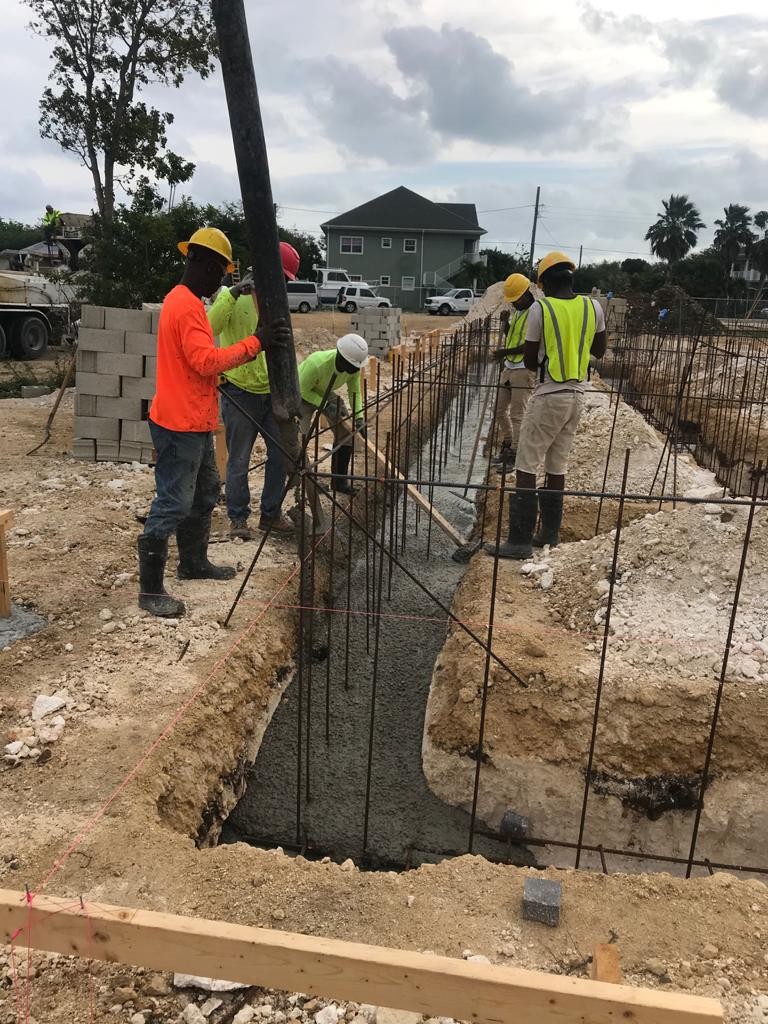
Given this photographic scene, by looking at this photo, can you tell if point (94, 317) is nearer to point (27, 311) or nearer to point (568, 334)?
point (568, 334)

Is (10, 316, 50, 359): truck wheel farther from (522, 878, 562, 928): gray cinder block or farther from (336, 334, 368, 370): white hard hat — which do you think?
(522, 878, 562, 928): gray cinder block

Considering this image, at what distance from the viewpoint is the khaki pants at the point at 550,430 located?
17.2 ft

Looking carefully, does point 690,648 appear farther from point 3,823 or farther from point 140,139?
point 140,139

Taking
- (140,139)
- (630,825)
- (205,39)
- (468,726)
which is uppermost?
(205,39)

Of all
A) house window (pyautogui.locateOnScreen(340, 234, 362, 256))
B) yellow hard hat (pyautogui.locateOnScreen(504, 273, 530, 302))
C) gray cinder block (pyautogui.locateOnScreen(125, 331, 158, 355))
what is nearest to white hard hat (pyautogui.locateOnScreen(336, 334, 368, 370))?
yellow hard hat (pyautogui.locateOnScreen(504, 273, 530, 302))

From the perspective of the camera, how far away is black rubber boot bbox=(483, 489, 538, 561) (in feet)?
17.4

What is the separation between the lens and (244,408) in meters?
5.24

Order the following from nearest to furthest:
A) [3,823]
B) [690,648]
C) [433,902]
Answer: [433,902], [3,823], [690,648]

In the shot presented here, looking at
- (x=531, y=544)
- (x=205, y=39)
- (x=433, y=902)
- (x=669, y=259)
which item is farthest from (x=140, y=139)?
(x=669, y=259)

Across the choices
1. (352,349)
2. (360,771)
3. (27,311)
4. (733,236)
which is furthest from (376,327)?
(733,236)

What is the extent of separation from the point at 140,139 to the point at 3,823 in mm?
18182

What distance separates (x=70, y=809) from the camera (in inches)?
112

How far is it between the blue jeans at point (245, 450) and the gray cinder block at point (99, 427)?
2.63m

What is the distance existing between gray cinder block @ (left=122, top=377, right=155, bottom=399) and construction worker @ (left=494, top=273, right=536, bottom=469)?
3494 mm
